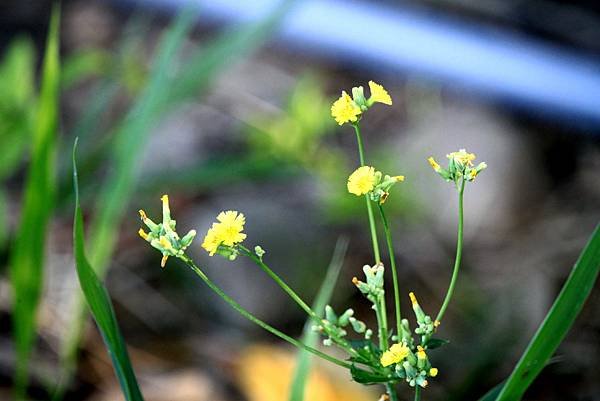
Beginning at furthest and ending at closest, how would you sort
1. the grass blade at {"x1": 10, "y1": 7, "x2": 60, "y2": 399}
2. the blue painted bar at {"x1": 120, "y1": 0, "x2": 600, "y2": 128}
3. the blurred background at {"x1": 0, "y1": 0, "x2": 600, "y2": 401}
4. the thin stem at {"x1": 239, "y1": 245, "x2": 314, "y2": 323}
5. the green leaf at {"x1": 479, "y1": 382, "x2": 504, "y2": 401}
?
the blue painted bar at {"x1": 120, "y1": 0, "x2": 600, "y2": 128}
the blurred background at {"x1": 0, "y1": 0, "x2": 600, "y2": 401}
the grass blade at {"x1": 10, "y1": 7, "x2": 60, "y2": 399}
the green leaf at {"x1": 479, "y1": 382, "x2": 504, "y2": 401}
the thin stem at {"x1": 239, "y1": 245, "x2": 314, "y2": 323}

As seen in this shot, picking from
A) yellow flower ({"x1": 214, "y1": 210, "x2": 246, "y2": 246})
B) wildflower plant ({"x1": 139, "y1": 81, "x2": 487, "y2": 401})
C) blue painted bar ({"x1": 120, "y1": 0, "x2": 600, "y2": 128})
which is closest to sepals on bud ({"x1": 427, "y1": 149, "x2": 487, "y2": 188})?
wildflower plant ({"x1": 139, "y1": 81, "x2": 487, "y2": 401})

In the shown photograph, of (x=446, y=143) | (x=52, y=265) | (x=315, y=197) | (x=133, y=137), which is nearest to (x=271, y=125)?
(x=315, y=197)

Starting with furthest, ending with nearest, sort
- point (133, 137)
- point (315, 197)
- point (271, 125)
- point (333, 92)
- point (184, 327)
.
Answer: point (333, 92) < point (271, 125) < point (315, 197) < point (184, 327) < point (133, 137)

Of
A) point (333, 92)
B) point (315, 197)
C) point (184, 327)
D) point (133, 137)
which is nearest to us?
point (133, 137)

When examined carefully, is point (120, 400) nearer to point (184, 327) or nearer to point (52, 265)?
point (184, 327)

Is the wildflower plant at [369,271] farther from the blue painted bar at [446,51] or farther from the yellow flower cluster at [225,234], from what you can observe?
the blue painted bar at [446,51]

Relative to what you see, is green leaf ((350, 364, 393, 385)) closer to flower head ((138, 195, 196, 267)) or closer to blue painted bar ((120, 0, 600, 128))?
flower head ((138, 195, 196, 267))
